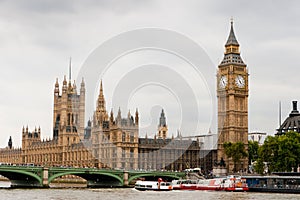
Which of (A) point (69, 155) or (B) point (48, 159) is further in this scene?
(B) point (48, 159)

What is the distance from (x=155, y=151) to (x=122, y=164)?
831cm

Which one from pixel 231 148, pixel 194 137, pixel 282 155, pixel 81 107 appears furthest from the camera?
pixel 81 107

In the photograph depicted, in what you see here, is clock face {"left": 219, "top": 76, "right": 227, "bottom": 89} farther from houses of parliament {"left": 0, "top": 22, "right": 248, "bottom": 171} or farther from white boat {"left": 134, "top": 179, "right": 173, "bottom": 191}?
white boat {"left": 134, "top": 179, "right": 173, "bottom": 191}

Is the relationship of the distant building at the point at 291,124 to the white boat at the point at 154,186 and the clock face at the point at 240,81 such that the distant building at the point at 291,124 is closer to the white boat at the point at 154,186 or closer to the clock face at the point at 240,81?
the clock face at the point at 240,81

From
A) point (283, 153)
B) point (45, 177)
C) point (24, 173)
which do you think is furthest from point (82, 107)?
point (24, 173)

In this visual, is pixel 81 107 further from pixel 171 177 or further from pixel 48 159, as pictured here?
pixel 171 177

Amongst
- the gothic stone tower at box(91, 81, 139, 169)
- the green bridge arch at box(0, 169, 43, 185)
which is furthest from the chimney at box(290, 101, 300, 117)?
the green bridge arch at box(0, 169, 43, 185)

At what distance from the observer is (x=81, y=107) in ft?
486

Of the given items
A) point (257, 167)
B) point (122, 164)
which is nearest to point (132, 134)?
point (122, 164)

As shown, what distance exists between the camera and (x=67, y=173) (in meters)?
80.1

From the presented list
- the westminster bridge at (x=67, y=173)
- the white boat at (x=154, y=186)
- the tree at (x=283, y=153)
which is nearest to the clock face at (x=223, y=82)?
the westminster bridge at (x=67, y=173)

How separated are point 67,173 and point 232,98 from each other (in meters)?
44.0

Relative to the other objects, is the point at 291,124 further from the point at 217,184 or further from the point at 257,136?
the point at 217,184

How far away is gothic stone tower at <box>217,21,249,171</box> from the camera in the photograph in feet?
378
